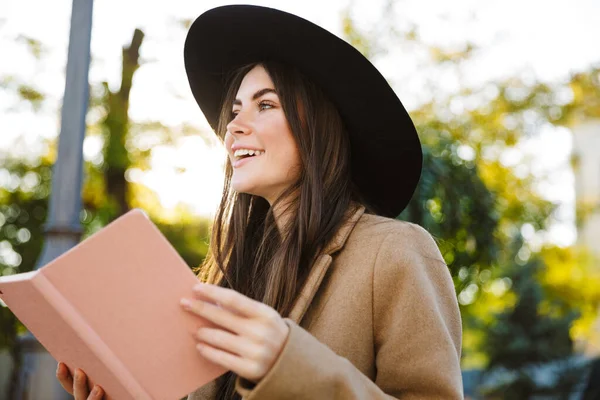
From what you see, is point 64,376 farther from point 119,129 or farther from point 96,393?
point 119,129

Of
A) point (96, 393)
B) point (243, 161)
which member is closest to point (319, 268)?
point (243, 161)

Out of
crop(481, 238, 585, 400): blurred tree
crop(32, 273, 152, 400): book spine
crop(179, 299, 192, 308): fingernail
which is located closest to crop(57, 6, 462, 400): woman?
crop(179, 299, 192, 308): fingernail

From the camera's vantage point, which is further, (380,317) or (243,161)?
(243,161)

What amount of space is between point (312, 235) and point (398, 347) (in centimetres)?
52

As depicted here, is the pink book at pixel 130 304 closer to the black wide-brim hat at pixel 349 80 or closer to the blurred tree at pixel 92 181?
the black wide-brim hat at pixel 349 80

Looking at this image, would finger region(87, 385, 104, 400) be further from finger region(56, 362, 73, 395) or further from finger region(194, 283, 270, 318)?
finger region(194, 283, 270, 318)

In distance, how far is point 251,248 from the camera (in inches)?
99.7

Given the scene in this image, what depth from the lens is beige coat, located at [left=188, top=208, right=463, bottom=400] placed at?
153 centimetres

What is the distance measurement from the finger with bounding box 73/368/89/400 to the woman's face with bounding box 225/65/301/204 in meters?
0.78

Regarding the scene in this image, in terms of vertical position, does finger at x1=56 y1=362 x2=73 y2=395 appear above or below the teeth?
below

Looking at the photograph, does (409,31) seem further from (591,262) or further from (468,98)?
(591,262)

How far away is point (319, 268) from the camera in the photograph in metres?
1.99

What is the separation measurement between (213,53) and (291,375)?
1.62m

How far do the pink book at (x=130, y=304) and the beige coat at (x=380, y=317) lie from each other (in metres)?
0.27
